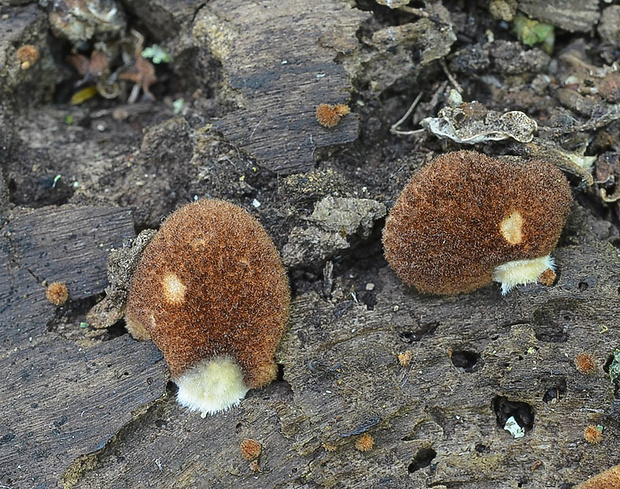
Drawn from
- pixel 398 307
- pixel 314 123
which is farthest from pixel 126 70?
pixel 398 307

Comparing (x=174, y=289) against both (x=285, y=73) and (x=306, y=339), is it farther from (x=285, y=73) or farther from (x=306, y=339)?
(x=285, y=73)

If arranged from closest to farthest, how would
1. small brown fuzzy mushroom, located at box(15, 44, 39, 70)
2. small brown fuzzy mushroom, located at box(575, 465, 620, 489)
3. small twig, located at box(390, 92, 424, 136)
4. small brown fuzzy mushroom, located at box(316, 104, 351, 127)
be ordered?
small brown fuzzy mushroom, located at box(575, 465, 620, 489), small brown fuzzy mushroom, located at box(316, 104, 351, 127), small twig, located at box(390, 92, 424, 136), small brown fuzzy mushroom, located at box(15, 44, 39, 70)

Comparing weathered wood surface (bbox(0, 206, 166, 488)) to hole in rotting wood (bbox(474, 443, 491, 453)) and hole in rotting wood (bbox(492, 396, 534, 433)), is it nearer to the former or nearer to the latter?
hole in rotting wood (bbox(474, 443, 491, 453))

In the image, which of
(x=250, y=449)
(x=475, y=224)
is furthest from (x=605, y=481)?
(x=250, y=449)

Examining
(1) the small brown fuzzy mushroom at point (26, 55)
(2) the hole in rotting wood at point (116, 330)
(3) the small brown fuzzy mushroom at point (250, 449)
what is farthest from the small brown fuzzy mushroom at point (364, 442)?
(1) the small brown fuzzy mushroom at point (26, 55)

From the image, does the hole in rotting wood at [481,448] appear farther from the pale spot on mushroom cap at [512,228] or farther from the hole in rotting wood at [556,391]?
the pale spot on mushroom cap at [512,228]

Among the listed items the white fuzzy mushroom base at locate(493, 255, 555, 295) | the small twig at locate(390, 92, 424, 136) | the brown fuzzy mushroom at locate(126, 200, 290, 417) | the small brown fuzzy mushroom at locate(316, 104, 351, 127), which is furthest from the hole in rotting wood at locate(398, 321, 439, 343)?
the small brown fuzzy mushroom at locate(316, 104, 351, 127)
